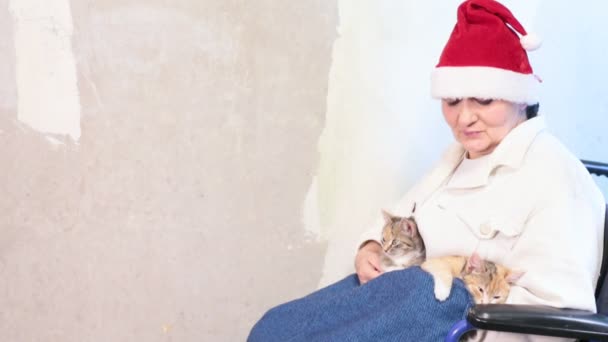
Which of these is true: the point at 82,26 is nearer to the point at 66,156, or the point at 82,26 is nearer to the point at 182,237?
the point at 66,156

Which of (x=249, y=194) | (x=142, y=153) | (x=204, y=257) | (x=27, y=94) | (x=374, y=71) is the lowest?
(x=204, y=257)

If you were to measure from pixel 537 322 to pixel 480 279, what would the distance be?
152 mm

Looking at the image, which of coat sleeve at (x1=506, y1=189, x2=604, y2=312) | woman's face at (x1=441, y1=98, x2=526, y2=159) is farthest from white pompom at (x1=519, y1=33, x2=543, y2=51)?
coat sleeve at (x1=506, y1=189, x2=604, y2=312)

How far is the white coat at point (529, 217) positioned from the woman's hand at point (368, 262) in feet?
0.38

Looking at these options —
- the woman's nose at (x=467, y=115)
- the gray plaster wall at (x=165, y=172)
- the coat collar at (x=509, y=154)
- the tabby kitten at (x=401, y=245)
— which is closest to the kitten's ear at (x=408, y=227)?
the tabby kitten at (x=401, y=245)

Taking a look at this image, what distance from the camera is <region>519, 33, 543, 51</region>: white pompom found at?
1247 millimetres

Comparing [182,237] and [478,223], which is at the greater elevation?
[478,223]

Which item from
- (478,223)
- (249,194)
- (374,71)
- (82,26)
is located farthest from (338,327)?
(82,26)

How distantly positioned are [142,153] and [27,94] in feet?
0.93

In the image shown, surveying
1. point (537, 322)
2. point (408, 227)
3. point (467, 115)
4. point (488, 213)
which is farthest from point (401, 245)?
point (537, 322)

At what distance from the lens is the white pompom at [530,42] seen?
1.25m

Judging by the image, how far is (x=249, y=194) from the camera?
164cm

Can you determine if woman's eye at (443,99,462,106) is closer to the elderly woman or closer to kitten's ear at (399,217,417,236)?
the elderly woman

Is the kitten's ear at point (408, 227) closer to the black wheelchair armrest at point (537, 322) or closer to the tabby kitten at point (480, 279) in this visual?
the tabby kitten at point (480, 279)
